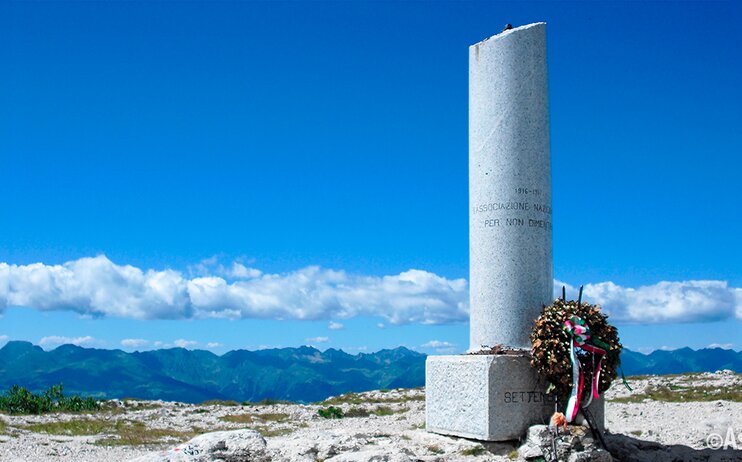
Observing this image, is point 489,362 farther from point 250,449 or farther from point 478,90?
point 478,90

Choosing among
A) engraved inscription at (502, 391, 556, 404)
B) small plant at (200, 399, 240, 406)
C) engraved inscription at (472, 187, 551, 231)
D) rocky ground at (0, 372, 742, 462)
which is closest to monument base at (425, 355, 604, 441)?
engraved inscription at (502, 391, 556, 404)

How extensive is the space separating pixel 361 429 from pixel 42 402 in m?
17.4

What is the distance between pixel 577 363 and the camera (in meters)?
11.4

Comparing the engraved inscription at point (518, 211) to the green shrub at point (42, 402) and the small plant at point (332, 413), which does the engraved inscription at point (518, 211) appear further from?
the green shrub at point (42, 402)

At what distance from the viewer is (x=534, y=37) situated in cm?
1290

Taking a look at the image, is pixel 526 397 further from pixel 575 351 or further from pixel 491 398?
pixel 575 351

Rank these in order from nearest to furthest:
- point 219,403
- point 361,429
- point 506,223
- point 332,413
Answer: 1. point 506,223
2. point 361,429
3. point 332,413
4. point 219,403

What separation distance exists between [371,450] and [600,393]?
3925 millimetres

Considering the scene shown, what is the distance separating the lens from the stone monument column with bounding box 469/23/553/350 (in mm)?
12328

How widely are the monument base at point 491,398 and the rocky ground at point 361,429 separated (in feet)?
0.97

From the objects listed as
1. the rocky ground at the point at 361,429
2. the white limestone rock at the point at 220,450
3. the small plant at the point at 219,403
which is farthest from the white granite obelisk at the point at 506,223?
the small plant at the point at 219,403

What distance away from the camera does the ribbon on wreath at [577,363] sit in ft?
37.3

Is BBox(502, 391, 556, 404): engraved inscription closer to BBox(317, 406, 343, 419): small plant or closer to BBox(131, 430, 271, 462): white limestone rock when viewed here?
BBox(131, 430, 271, 462): white limestone rock

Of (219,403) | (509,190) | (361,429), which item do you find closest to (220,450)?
(361,429)
